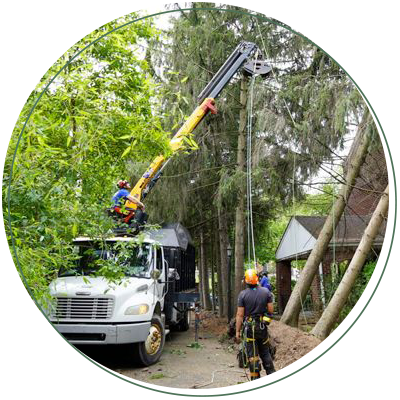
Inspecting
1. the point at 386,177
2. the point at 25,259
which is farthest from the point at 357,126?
Answer: the point at 25,259

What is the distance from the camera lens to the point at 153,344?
213cm

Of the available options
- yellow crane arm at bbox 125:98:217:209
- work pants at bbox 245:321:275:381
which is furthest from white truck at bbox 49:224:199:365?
work pants at bbox 245:321:275:381

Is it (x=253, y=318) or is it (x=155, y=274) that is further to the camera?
(x=253, y=318)

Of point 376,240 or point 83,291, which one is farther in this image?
point 376,240

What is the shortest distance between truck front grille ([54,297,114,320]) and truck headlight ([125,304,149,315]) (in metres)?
0.08

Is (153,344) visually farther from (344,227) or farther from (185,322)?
(344,227)

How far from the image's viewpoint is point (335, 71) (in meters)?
2.63

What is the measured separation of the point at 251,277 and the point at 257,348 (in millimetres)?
338

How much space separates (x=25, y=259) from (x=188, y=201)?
2.78 ft

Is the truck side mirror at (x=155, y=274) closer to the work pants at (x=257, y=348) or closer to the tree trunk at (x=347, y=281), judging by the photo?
the work pants at (x=257, y=348)

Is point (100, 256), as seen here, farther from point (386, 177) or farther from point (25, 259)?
point (386, 177)

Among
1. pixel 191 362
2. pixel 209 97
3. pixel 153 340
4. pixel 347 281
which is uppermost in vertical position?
pixel 209 97

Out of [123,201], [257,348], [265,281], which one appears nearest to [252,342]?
[257,348]

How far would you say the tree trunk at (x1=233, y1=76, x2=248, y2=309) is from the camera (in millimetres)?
2283
